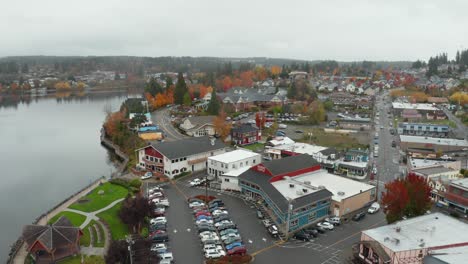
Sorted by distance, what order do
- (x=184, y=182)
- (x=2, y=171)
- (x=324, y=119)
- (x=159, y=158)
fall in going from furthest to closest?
(x=324, y=119), (x=2, y=171), (x=159, y=158), (x=184, y=182)

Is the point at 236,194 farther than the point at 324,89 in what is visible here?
No

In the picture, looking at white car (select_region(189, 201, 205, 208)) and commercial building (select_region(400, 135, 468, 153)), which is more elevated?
commercial building (select_region(400, 135, 468, 153))

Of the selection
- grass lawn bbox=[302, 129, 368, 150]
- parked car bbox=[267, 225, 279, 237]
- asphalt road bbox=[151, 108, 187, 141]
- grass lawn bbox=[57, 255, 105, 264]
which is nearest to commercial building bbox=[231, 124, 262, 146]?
grass lawn bbox=[302, 129, 368, 150]

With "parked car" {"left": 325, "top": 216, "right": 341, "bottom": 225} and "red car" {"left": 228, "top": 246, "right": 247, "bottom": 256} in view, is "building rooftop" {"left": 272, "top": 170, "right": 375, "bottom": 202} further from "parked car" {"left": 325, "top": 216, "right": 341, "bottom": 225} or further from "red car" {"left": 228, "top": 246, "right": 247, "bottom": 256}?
"red car" {"left": 228, "top": 246, "right": 247, "bottom": 256}

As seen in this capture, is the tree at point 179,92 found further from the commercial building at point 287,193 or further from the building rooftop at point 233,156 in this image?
the commercial building at point 287,193

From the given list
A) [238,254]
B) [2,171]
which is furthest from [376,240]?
[2,171]

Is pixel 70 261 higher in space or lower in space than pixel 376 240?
lower

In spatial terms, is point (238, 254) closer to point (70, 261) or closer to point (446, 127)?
point (70, 261)

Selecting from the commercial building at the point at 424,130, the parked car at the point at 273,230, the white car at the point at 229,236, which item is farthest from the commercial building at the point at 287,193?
the commercial building at the point at 424,130
